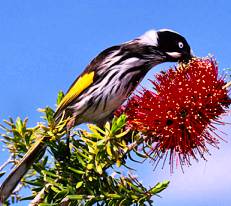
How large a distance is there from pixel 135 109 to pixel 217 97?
0.49 meters

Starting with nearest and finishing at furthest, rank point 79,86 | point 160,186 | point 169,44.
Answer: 1. point 160,186
2. point 169,44
3. point 79,86

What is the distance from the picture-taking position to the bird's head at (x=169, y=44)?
410 centimetres

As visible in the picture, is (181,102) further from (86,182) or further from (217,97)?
(86,182)

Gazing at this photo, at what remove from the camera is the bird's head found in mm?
4098

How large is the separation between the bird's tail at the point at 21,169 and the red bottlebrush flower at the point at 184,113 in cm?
61

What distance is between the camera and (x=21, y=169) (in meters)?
3.39

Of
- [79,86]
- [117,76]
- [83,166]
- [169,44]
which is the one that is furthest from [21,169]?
[169,44]

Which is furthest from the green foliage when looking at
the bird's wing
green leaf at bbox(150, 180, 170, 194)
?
the bird's wing

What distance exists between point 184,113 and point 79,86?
1.35 meters

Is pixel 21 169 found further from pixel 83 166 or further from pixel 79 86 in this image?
pixel 79 86

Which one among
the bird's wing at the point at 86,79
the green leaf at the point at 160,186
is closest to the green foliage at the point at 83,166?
the green leaf at the point at 160,186

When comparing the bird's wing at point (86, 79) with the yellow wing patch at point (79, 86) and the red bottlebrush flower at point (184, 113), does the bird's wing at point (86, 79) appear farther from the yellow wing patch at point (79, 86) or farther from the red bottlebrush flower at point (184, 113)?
the red bottlebrush flower at point (184, 113)

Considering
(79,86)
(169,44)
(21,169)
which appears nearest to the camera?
(21,169)

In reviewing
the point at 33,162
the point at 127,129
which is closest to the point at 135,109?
the point at 127,129
